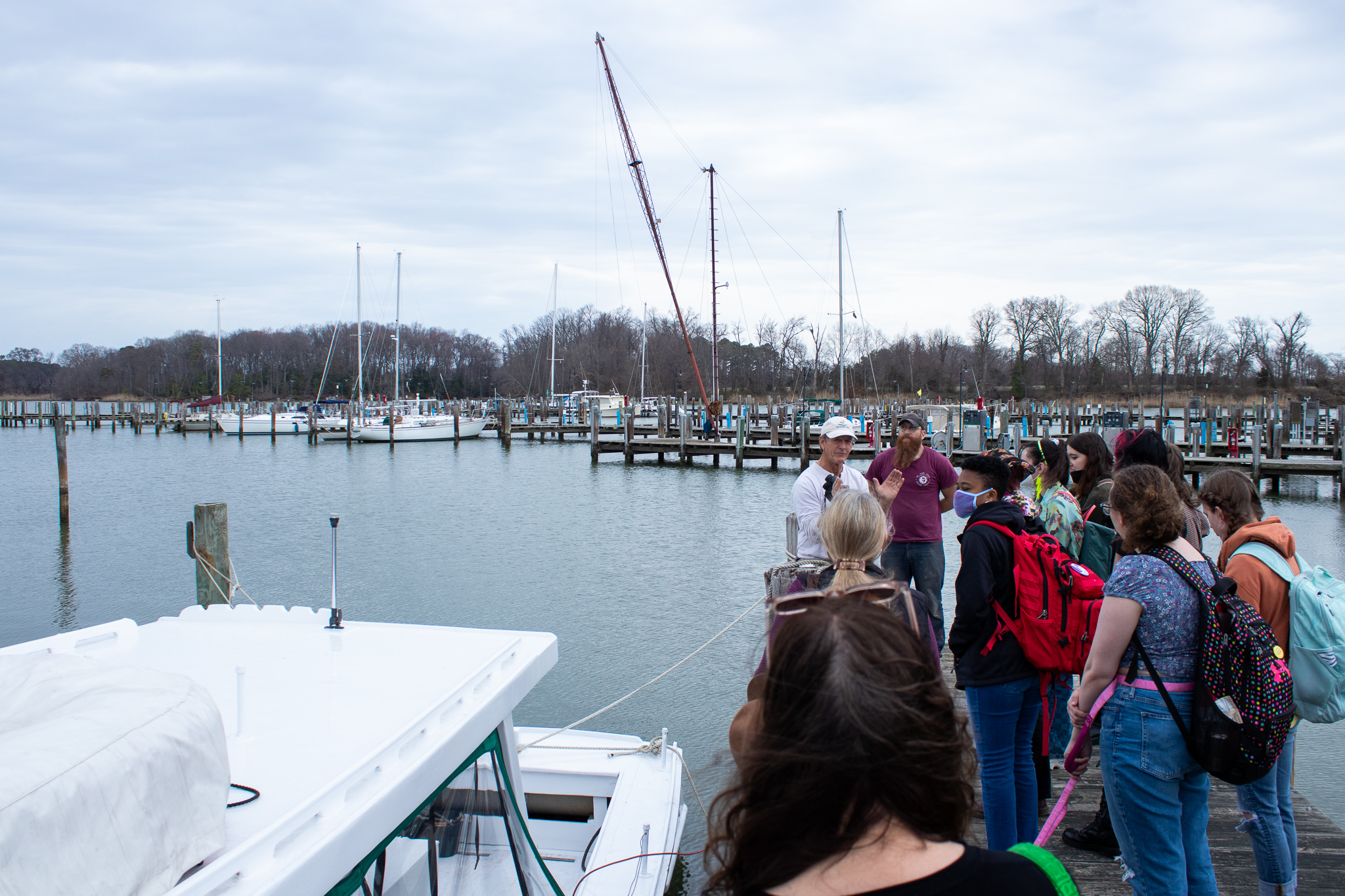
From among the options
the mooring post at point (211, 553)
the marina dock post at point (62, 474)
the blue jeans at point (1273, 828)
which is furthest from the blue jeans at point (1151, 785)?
the marina dock post at point (62, 474)

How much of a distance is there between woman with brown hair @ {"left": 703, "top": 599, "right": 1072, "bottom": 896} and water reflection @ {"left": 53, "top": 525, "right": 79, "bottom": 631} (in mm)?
13542

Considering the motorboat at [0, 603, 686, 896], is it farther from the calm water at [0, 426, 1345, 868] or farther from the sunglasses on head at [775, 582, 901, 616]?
the sunglasses on head at [775, 582, 901, 616]

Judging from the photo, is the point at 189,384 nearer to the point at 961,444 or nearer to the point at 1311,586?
the point at 961,444

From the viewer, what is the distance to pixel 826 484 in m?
5.27

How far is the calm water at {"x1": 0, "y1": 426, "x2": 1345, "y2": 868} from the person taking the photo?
8.63 metres

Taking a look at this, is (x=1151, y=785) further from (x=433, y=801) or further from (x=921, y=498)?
(x=921, y=498)

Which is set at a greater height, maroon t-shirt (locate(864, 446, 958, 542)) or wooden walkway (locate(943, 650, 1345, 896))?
maroon t-shirt (locate(864, 446, 958, 542))

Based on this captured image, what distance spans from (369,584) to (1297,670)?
1348 cm

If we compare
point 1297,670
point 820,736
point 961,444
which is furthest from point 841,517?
point 961,444

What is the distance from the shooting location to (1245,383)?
72312mm

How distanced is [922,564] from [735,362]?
92268 millimetres

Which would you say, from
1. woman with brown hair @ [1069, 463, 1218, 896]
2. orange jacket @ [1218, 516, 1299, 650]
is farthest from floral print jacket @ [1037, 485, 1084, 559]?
woman with brown hair @ [1069, 463, 1218, 896]

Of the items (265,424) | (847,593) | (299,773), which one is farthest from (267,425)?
(847,593)

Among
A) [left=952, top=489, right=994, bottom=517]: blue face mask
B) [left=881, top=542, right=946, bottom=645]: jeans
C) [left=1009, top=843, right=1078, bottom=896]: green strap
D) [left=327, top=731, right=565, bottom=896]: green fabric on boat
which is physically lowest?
[left=327, top=731, right=565, bottom=896]: green fabric on boat
